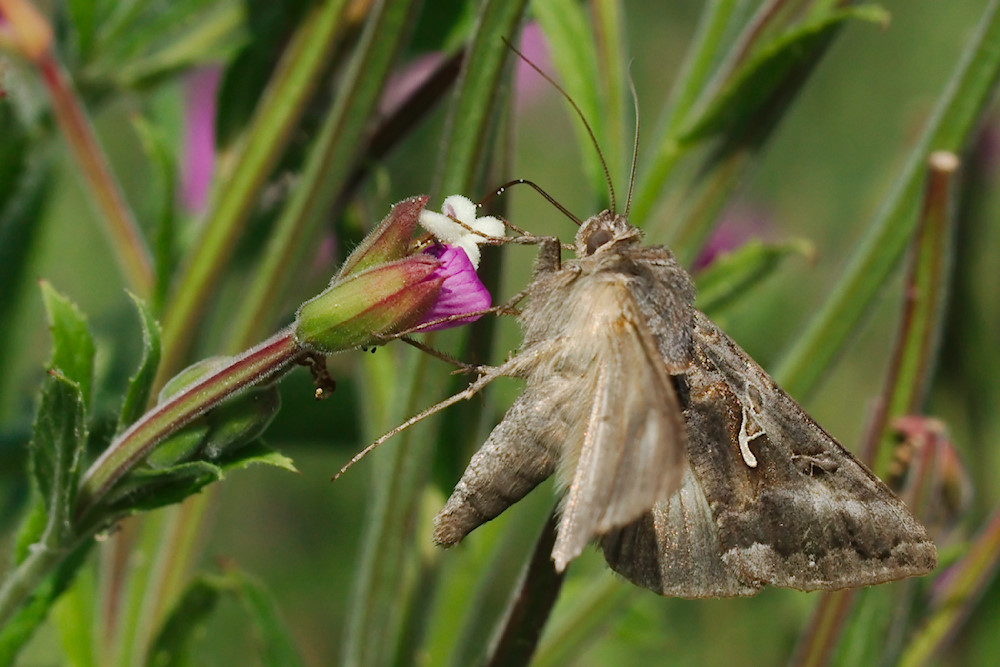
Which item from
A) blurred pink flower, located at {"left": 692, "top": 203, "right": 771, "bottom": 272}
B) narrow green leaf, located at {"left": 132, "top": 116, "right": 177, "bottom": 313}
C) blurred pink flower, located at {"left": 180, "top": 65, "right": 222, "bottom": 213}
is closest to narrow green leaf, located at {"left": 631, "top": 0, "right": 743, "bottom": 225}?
narrow green leaf, located at {"left": 132, "top": 116, "right": 177, "bottom": 313}

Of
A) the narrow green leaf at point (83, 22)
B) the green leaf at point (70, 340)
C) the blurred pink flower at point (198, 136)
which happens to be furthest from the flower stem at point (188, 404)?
the blurred pink flower at point (198, 136)

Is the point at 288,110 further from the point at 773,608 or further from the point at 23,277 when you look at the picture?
the point at 773,608

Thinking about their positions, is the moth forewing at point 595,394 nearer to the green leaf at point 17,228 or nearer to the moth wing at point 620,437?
the moth wing at point 620,437

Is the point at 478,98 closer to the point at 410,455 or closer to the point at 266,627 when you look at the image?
the point at 410,455

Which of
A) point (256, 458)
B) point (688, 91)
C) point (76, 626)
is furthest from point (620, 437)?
point (76, 626)

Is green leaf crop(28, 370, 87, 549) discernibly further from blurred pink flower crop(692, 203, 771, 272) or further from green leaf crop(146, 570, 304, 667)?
blurred pink flower crop(692, 203, 771, 272)

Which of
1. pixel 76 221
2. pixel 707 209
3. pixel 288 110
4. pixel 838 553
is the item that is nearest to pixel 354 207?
pixel 288 110
